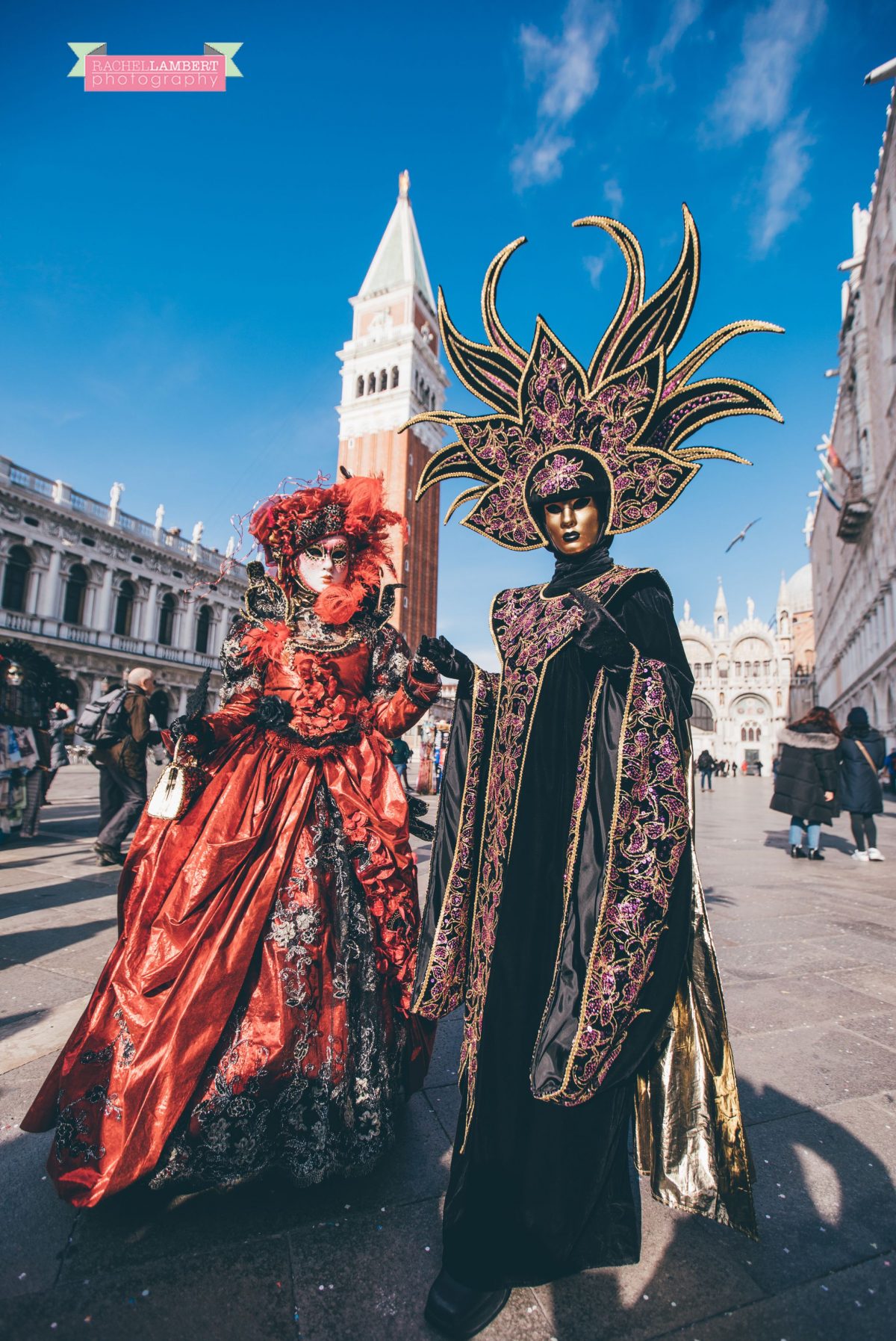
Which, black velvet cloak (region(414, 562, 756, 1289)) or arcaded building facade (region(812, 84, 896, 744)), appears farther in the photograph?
arcaded building facade (region(812, 84, 896, 744))

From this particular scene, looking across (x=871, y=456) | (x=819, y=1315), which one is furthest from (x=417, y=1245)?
(x=871, y=456)

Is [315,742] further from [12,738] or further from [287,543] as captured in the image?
[12,738]

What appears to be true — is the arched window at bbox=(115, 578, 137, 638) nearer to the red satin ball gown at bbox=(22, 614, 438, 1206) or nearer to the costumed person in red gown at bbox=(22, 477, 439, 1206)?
the costumed person in red gown at bbox=(22, 477, 439, 1206)

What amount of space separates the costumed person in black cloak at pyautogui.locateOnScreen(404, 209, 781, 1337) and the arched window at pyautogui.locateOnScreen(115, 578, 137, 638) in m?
33.9

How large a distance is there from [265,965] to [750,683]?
61987 millimetres

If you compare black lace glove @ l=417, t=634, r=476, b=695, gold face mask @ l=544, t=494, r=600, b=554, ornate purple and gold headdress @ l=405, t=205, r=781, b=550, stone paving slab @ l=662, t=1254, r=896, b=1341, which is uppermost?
ornate purple and gold headdress @ l=405, t=205, r=781, b=550

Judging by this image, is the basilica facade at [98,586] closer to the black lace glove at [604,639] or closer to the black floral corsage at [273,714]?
the black floral corsage at [273,714]

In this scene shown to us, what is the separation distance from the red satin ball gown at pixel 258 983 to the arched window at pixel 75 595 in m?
31.7

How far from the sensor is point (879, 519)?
70.8ft

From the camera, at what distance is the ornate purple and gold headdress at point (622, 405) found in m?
1.53

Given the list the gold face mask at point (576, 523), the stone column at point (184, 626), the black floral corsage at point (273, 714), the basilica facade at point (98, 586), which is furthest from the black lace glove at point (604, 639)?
the stone column at point (184, 626)

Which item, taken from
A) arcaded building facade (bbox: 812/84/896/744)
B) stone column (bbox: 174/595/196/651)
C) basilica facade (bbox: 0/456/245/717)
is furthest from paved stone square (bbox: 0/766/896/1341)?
stone column (bbox: 174/595/196/651)

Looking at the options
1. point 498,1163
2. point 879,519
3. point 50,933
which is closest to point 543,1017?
point 498,1163

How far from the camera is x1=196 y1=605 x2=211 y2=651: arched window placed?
36156mm
